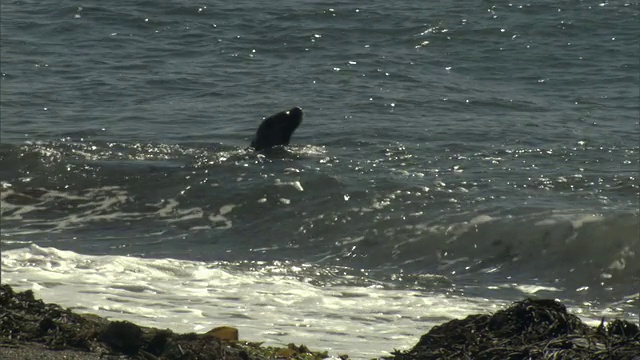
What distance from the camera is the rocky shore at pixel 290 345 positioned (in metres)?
4.90

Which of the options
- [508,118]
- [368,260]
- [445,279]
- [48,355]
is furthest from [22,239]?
[508,118]

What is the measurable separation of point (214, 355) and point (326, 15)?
1533cm

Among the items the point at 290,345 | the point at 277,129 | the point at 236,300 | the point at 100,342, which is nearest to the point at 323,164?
the point at 277,129

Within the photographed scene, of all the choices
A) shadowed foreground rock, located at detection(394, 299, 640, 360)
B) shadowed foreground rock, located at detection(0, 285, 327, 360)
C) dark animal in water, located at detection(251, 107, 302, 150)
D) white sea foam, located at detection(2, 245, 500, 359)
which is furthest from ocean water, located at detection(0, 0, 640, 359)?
shadowed foreground rock, located at detection(0, 285, 327, 360)

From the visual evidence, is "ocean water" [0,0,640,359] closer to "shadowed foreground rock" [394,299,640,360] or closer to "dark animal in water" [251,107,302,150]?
"dark animal in water" [251,107,302,150]

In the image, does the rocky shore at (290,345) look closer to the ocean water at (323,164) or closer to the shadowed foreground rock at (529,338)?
the shadowed foreground rock at (529,338)

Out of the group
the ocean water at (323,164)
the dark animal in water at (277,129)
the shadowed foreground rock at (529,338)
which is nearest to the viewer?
the shadowed foreground rock at (529,338)

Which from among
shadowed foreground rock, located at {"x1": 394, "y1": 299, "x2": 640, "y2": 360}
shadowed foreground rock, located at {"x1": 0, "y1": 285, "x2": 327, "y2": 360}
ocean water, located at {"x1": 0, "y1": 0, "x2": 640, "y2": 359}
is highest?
ocean water, located at {"x1": 0, "y1": 0, "x2": 640, "y2": 359}

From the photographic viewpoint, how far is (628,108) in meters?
14.4

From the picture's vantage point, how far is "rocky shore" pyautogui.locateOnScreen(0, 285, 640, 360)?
193 inches

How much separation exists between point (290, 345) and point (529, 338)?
109 centimetres

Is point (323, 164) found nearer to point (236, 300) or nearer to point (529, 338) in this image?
point (236, 300)

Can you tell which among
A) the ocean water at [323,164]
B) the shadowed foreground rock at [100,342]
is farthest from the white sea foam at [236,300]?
the shadowed foreground rock at [100,342]

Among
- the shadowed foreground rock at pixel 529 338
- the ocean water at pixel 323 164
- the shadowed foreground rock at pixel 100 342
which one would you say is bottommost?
the shadowed foreground rock at pixel 529 338
